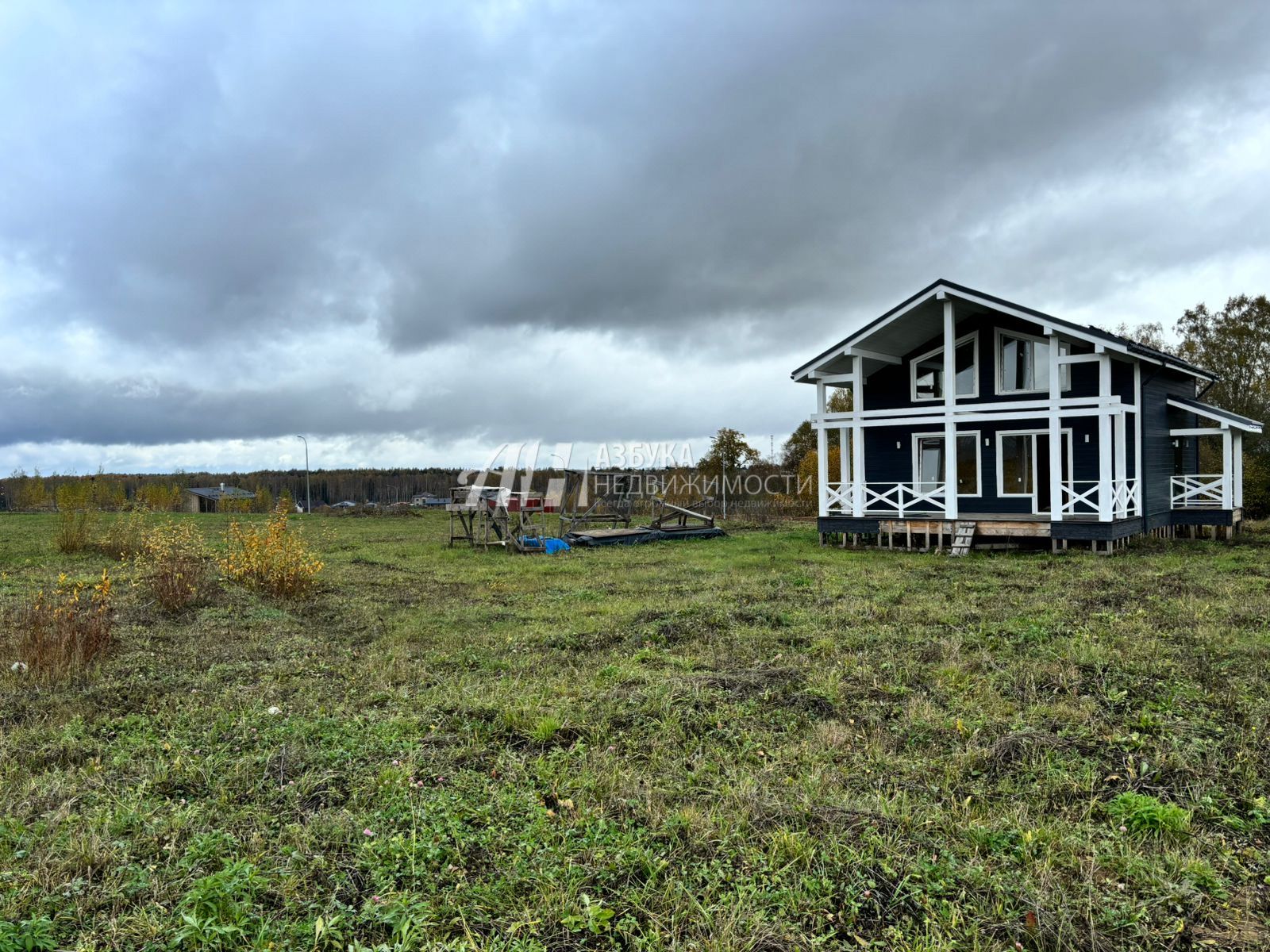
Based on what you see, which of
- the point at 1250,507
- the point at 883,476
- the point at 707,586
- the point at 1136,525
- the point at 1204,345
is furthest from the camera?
the point at 1204,345

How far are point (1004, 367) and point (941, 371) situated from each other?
156cm

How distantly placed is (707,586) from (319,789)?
824 centimetres

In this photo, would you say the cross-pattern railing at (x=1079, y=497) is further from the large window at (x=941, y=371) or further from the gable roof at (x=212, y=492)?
the gable roof at (x=212, y=492)

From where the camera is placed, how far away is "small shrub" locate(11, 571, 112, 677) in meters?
6.68

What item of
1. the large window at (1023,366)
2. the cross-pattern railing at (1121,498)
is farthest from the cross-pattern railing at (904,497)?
the cross-pattern railing at (1121,498)

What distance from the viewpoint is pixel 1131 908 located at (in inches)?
129

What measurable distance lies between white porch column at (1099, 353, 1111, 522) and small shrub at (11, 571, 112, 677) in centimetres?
1634

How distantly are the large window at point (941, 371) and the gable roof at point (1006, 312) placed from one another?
216 cm

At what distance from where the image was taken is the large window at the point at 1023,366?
691 inches

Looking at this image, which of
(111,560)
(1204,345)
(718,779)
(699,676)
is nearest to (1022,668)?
(699,676)

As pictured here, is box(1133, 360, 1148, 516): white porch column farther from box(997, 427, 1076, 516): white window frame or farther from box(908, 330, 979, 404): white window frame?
box(908, 330, 979, 404): white window frame

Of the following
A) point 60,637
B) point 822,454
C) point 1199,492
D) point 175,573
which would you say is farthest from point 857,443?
point 60,637

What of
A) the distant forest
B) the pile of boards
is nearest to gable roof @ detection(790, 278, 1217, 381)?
the pile of boards

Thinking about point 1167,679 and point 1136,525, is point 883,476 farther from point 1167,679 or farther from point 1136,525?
point 1167,679
